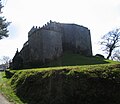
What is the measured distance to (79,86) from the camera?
11.6m

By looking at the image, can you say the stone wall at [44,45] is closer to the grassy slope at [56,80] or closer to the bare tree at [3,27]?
the bare tree at [3,27]

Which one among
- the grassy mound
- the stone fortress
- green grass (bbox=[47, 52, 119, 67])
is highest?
the stone fortress

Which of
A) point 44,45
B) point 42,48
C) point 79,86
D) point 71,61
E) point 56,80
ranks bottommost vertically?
point 79,86

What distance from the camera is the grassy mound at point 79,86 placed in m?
10.8

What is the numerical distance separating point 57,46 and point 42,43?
342 centimetres

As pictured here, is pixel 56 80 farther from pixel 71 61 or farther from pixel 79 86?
pixel 71 61

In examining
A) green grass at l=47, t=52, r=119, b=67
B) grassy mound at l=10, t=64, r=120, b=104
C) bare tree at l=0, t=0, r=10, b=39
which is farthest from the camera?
green grass at l=47, t=52, r=119, b=67

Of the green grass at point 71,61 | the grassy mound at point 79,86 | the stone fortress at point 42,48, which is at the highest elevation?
the stone fortress at point 42,48

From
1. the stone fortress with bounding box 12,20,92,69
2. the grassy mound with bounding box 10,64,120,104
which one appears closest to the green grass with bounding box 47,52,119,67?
the stone fortress with bounding box 12,20,92,69

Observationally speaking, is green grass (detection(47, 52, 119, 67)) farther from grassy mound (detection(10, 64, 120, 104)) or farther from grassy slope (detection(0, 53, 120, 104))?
grassy mound (detection(10, 64, 120, 104))

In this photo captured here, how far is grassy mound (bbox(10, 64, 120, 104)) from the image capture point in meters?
10.8

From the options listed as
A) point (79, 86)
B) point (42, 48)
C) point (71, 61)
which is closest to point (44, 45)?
point (42, 48)

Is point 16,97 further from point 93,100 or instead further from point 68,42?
point 68,42

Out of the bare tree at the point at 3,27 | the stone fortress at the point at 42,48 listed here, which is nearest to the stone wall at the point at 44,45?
the stone fortress at the point at 42,48
